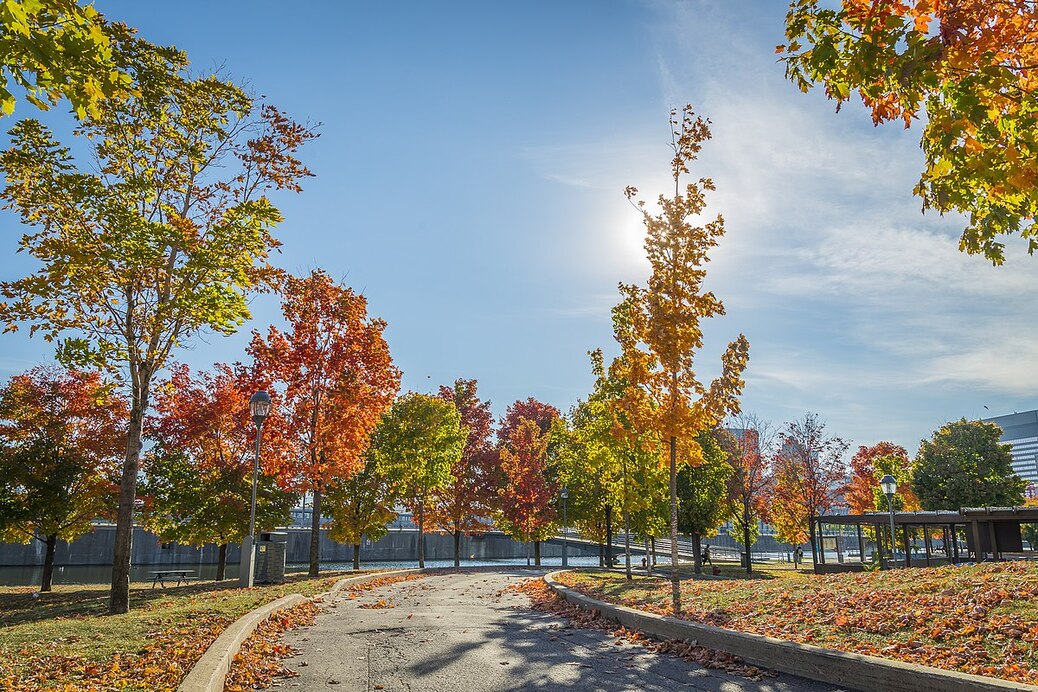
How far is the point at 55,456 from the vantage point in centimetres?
2611

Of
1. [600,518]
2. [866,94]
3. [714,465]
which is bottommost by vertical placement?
[600,518]

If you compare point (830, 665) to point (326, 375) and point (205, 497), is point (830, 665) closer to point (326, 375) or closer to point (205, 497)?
point (326, 375)

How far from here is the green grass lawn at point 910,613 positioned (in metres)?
6.99

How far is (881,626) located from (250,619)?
9372 mm

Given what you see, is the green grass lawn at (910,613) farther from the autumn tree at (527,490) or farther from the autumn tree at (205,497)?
the autumn tree at (527,490)

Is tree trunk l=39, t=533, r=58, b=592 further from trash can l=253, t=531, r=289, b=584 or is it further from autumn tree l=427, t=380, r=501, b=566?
autumn tree l=427, t=380, r=501, b=566

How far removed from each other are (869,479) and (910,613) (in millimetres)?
56273

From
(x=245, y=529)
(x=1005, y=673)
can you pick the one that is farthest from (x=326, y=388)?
(x=1005, y=673)

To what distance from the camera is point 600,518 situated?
130ft

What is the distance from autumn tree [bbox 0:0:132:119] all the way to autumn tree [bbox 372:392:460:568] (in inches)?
1101

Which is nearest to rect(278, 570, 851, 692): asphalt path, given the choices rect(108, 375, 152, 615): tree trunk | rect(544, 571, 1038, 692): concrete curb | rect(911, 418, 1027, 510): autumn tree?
rect(544, 571, 1038, 692): concrete curb

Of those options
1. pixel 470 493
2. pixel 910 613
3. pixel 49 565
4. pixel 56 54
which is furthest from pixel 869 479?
pixel 56 54

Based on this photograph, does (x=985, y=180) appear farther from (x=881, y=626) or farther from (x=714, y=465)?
(x=714, y=465)

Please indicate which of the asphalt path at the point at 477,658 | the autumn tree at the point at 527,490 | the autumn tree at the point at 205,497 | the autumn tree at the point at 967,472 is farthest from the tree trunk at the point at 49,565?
the autumn tree at the point at 967,472
